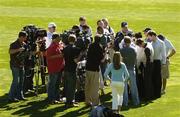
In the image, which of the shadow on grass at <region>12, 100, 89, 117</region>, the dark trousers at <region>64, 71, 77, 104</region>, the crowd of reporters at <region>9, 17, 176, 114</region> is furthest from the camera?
the dark trousers at <region>64, 71, 77, 104</region>

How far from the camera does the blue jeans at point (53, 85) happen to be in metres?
15.7

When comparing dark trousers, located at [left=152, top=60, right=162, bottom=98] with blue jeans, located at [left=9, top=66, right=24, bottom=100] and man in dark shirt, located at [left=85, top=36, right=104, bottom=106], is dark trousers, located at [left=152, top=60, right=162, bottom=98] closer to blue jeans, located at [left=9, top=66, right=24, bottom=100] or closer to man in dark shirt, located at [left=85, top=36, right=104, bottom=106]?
man in dark shirt, located at [left=85, top=36, right=104, bottom=106]

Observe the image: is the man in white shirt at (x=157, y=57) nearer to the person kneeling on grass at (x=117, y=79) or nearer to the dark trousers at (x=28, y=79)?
the person kneeling on grass at (x=117, y=79)

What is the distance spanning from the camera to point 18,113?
14.8m

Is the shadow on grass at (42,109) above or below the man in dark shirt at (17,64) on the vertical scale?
below

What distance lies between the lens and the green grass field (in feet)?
50.0

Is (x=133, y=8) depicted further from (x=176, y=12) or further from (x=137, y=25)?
(x=137, y=25)

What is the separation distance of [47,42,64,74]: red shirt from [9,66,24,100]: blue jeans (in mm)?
949

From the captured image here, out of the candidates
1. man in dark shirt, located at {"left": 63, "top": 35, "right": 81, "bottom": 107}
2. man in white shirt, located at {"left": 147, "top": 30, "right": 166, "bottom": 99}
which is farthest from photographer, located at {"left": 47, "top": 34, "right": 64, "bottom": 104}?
man in white shirt, located at {"left": 147, "top": 30, "right": 166, "bottom": 99}

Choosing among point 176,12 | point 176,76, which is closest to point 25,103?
point 176,76

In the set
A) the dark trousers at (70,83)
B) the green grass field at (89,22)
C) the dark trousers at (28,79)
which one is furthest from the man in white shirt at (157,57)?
the dark trousers at (28,79)

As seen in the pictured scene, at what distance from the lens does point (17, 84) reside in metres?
15.7

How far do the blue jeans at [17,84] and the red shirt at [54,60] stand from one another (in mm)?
949

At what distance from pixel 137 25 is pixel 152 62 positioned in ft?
50.7
